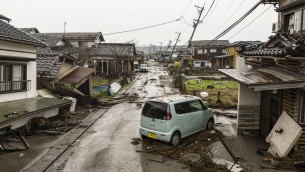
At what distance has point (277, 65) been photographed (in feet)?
38.2

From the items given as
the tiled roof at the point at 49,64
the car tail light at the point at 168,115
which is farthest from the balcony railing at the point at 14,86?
the car tail light at the point at 168,115

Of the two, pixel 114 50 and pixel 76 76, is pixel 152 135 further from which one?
pixel 114 50

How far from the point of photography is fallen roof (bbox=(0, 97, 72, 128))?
11.2 meters

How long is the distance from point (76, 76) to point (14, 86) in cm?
633

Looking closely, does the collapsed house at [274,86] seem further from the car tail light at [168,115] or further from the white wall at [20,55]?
the white wall at [20,55]

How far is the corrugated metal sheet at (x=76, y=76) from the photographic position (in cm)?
1944

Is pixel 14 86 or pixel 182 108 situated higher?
pixel 14 86

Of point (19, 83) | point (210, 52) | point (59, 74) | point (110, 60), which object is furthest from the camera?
point (210, 52)

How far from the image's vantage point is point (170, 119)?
36.3 ft

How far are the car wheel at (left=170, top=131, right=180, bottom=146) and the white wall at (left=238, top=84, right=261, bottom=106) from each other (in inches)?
147

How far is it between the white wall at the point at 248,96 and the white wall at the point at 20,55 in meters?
11.1

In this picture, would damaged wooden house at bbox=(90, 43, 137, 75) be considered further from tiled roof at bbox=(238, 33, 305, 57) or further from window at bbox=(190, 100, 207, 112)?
tiled roof at bbox=(238, 33, 305, 57)

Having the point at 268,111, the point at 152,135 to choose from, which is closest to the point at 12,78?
the point at 152,135

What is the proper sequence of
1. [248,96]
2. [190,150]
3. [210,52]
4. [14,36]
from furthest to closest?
[210,52] → [14,36] → [248,96] → [190,150]
